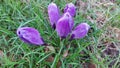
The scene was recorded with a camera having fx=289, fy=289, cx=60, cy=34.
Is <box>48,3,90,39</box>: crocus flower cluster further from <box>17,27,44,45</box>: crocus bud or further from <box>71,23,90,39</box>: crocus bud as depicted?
<box>17,27,44,45</box>: crocus bud

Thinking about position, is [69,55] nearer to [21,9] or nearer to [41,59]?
[41,59]

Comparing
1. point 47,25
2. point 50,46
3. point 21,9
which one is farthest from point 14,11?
point 50,46

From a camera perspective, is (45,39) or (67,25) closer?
(67,25)

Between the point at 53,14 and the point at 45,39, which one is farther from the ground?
the point at 53,14

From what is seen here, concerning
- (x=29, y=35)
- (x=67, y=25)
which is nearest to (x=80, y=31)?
(x=67, y=25)

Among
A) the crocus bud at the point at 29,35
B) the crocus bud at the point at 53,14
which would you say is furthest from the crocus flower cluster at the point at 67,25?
the crocus bud at the point at 29,35

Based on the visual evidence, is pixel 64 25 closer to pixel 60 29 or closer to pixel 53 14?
pixel 60 29
